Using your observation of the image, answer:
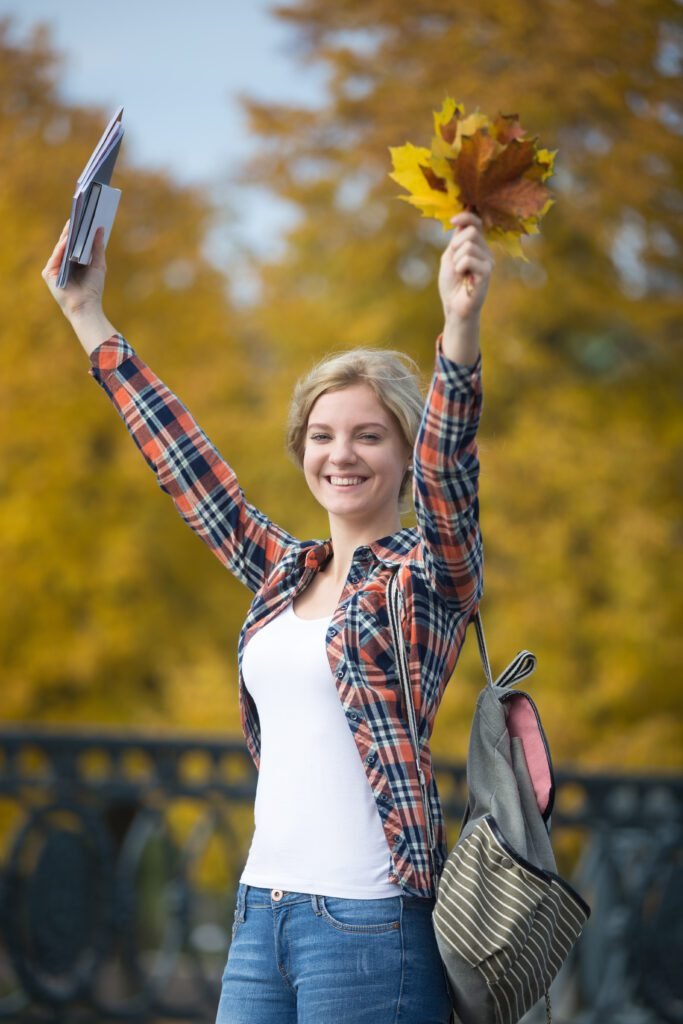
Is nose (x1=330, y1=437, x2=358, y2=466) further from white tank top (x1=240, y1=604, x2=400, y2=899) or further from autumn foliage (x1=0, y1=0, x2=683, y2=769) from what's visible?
autumn foliage (x1=0, y1=0, x2=683, y2=769)

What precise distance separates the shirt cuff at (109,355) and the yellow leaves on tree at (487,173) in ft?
2.43

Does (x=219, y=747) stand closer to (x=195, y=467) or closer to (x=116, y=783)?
(x=116, y=783)

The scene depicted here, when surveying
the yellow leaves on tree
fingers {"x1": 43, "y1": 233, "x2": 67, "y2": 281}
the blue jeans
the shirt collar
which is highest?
fingers {"x1": 43, "y1": 233, "x2": 67, "y2": 281}

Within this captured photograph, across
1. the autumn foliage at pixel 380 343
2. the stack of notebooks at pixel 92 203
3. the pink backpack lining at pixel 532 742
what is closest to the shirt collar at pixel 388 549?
the pink backpack lining at pixel 532 742

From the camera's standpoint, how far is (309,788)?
1959 mm

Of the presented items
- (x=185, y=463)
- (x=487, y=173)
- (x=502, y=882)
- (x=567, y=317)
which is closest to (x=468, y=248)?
(x=487, y=173)

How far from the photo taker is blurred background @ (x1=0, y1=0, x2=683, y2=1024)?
17.7ft

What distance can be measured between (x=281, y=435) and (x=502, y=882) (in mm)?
7119

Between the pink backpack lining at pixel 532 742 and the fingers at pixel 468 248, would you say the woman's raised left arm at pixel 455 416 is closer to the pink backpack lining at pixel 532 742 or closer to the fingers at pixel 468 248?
the fingers at pixel 468 248

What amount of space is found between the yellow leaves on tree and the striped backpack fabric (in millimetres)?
586

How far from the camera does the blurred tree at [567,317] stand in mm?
7348

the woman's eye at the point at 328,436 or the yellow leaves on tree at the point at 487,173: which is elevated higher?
the yellow leaves on tree at the point at 487,173

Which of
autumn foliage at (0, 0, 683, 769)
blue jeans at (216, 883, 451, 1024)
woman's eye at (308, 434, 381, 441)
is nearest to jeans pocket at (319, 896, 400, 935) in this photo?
blue jeans at (216, 883, 451, 1024)

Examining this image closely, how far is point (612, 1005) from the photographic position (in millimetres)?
5449
